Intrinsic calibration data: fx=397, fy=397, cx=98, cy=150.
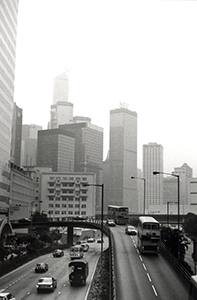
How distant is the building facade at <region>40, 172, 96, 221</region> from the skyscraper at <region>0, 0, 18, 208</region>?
8169 centimetres

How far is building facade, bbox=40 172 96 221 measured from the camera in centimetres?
19275

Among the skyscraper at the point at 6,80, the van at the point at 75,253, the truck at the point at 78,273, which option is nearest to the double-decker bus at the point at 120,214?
the van at the point at 75,253

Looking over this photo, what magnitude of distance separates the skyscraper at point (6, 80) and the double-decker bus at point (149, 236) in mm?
60875

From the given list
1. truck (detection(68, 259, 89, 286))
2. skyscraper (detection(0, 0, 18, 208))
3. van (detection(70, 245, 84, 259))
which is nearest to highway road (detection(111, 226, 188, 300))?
truck (detection(68, 259, 89, 286))

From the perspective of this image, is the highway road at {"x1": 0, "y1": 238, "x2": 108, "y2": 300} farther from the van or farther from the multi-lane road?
the van

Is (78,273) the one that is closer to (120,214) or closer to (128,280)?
(128,280)

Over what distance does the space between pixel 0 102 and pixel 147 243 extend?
210 feet

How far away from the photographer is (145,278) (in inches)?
1564

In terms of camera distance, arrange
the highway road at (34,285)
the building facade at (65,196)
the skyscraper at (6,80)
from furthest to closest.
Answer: the building facade at (65,196) < the skyscraper at (6,80) < the highway road at (34,285)

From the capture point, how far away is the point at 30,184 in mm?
168125

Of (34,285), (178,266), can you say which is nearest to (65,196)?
(34,285)

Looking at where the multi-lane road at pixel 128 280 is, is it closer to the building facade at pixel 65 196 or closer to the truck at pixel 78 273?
the truck at pixel 78 273

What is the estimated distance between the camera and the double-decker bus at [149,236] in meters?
51.1

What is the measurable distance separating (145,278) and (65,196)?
156 meters
